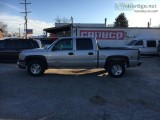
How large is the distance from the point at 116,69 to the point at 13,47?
848cm

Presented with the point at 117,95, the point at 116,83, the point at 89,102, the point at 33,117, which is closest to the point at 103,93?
the point at 117,95

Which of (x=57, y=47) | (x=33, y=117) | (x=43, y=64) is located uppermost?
(x=57, y=47)

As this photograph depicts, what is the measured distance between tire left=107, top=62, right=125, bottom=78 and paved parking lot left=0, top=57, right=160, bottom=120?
1.24 feet

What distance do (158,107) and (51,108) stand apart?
2969 millimetres

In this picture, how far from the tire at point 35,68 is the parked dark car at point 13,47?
5.59 m

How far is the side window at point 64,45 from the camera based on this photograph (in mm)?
13141

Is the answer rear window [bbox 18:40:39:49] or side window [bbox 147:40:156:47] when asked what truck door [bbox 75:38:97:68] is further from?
side window [bbox 147:40:156:47]

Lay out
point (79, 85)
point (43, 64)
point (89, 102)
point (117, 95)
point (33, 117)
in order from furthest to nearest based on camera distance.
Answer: point (43, 64)
point (79, 85)
point (117, 95)
point (89, 102)
point (33, 117)

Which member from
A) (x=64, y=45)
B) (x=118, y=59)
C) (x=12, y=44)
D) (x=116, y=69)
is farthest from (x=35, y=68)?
(x=12, y=44)

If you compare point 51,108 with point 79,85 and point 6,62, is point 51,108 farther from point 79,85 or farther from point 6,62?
point 6,62

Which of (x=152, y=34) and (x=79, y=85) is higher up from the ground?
(x=152, y=34)

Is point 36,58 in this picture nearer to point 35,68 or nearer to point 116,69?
point 35,68

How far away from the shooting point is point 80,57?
1302cm

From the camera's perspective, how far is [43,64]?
13.2m
